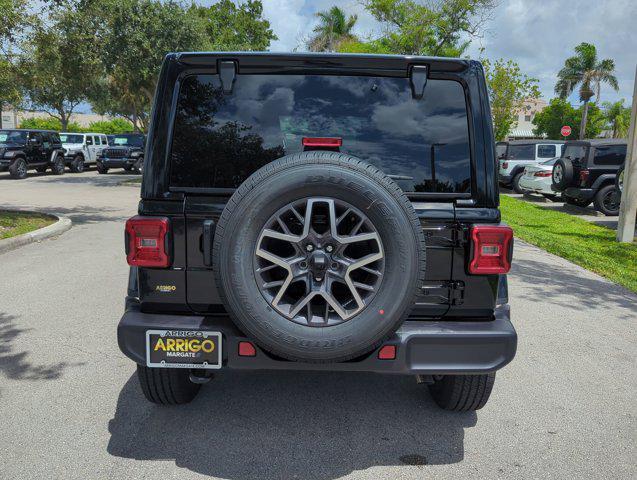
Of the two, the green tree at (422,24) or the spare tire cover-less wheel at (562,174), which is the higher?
the green tree at (422,24)

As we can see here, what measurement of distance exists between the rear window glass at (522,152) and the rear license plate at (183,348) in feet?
66.1

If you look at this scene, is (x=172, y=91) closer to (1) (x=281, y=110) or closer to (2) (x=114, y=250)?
(1) (x=281, y=110)

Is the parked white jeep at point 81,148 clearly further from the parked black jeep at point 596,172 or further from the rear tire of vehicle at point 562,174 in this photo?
the parked black jeep at point 596,172

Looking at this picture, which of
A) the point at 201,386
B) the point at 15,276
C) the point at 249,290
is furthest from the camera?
the point at 15,276

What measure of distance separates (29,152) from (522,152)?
64.8 ft

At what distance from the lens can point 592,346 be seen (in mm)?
4895

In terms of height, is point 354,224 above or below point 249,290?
above

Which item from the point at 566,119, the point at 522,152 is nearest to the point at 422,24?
the point at 522,152

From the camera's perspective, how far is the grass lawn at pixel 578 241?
8188 millimetres

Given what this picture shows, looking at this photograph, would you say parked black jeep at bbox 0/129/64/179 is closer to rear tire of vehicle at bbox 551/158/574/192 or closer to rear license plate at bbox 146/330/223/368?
rear tire of vehicle at bbox 551/158/574/192

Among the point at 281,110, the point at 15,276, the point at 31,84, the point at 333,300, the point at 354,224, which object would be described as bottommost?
the point at 15,276

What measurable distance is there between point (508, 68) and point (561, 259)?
34710 millimetres

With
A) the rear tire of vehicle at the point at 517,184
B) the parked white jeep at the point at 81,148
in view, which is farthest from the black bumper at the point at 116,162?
the rear tire of vehicle at the point at 517,184

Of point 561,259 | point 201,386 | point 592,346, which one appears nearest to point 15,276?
point 201,386
